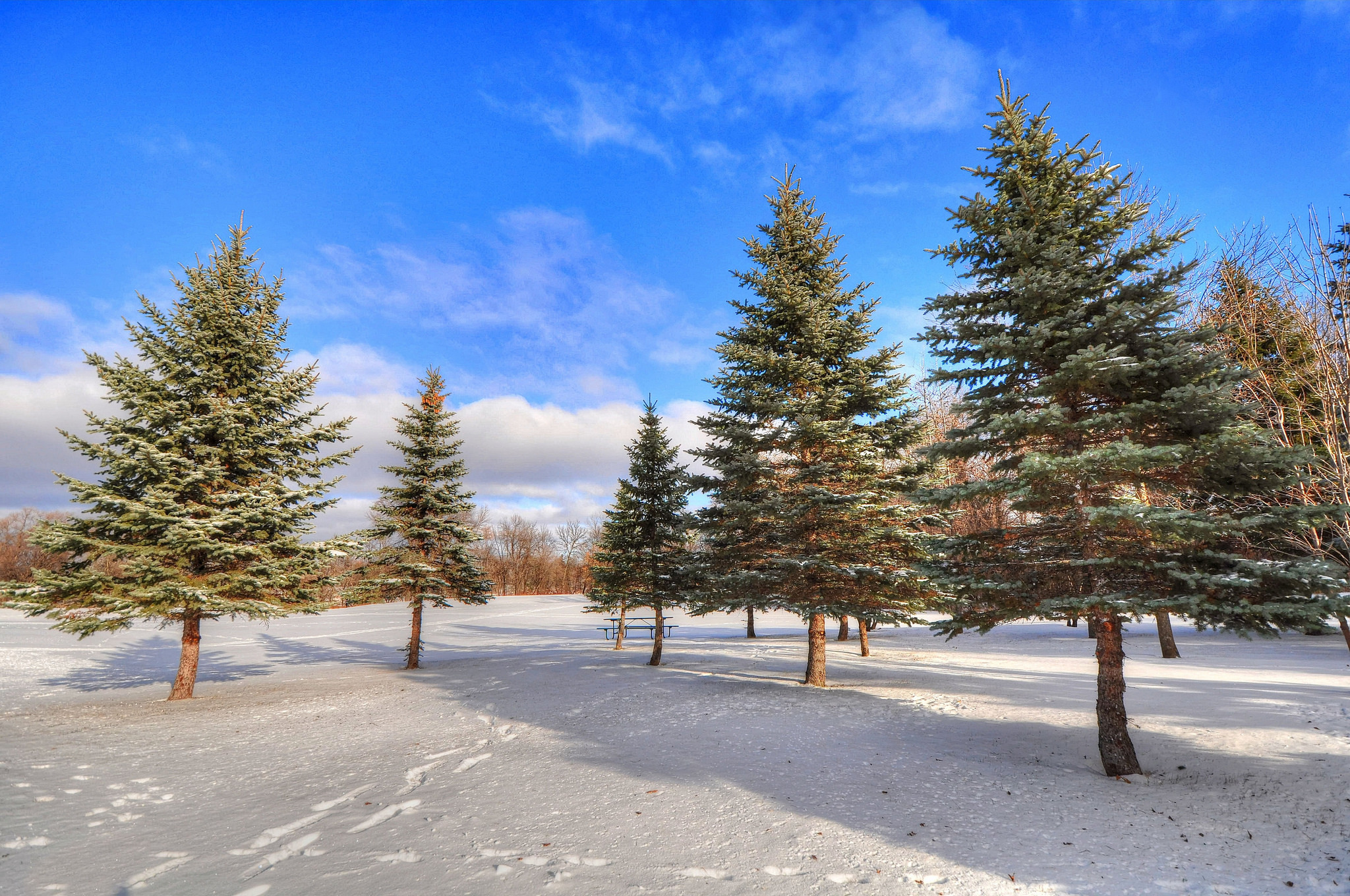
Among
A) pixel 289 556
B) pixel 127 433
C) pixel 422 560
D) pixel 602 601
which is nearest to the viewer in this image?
pixel 127 433

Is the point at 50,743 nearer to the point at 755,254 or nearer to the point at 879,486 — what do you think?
the point at 879,486

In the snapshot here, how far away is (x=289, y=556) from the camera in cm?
1310

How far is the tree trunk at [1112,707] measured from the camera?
24.2 ft

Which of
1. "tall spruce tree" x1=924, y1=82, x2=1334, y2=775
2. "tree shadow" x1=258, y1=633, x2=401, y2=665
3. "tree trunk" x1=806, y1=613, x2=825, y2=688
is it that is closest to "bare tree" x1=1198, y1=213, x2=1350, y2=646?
"tall spruce tree" x1=924, y1=82, x2=1334, y2=775

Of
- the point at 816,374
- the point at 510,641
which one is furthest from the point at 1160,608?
the point at 510,641

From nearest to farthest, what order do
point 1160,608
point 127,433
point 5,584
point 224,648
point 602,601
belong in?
point 1160,608
point 5,584
point 127,433
point 602,601
point 224,648

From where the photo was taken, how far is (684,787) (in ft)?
22.7

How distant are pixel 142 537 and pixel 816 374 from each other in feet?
48.8

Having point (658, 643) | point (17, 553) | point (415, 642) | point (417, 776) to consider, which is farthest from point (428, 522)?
point (17, 553)

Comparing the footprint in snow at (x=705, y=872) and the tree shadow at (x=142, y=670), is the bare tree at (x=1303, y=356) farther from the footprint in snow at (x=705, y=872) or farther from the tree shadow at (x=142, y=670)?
the tree shadow at (x=142, y=670)

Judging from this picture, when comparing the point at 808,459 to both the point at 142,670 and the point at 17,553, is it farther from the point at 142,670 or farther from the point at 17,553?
the point at 17,553

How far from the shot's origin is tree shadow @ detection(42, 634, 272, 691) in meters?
16.6

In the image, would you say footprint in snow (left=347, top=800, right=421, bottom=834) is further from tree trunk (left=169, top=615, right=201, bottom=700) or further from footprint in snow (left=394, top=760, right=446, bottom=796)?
tree trunk (left=169, top=615, right=201, bottom=700)

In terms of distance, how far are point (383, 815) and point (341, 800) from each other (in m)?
0.85
